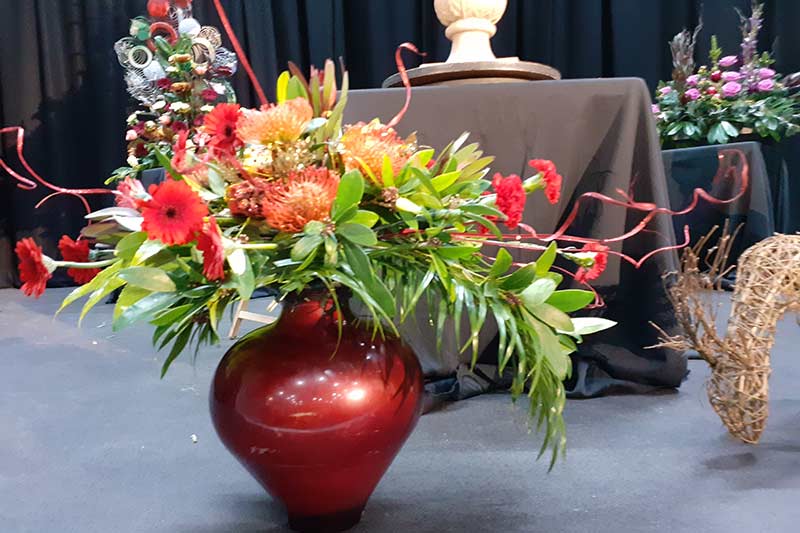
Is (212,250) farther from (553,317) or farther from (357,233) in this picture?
(553,317)

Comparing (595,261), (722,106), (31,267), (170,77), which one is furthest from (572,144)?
(170,77)

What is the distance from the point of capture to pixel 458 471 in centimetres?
82

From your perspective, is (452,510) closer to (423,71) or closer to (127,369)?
(423,71)

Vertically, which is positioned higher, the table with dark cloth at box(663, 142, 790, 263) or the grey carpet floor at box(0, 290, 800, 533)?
the table with dark cloth at box(663, 142, 790, 263)

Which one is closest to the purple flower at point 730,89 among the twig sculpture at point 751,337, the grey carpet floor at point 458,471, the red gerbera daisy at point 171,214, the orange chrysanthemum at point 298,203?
the grey carpet floor at point 458,471

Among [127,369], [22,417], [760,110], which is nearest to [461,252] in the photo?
[22,417]

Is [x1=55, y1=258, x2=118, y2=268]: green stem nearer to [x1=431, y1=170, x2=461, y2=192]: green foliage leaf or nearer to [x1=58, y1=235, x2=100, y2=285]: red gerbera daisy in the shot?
[x1=58, y1=235, x2=100, y2=285]: red gerbera daisy

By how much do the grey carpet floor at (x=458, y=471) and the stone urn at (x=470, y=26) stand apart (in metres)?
0.63

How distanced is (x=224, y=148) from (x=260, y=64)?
117 inches

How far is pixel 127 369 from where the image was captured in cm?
146

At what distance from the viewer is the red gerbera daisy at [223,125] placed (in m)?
0.50

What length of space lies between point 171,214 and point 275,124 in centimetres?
12

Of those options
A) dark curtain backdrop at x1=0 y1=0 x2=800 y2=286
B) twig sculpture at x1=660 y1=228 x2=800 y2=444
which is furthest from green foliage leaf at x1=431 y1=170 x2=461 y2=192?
dark curtain backdrop at x1=0 y1=0 x2=800 y2=286

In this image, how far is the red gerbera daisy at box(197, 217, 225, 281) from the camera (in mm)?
433
